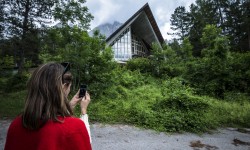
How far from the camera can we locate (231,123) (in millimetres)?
8430

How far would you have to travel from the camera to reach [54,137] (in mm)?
1342

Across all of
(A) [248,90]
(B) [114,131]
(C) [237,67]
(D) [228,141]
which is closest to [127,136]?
(B) [114,131]

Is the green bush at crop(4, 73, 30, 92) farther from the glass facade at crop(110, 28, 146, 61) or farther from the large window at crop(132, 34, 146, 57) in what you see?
the large window at crop(132, 34, 146, 57)

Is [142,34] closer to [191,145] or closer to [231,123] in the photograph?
[231,123]

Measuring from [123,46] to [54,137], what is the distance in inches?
1043

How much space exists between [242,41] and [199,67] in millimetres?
19039

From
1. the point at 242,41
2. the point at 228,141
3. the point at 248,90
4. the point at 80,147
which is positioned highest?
the point at 242,41

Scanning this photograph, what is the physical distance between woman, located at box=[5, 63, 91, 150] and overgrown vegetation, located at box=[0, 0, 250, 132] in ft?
20.2

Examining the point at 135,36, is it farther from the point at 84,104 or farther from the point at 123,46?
the point at 84,104

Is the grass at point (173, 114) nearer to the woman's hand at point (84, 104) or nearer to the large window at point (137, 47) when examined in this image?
the woman's hand at point (84, 104)

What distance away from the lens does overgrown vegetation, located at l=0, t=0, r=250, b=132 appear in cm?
812

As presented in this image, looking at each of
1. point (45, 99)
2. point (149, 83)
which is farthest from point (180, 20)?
point (45, 99)

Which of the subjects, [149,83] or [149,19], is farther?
[149,19]

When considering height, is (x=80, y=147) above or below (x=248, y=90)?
above
